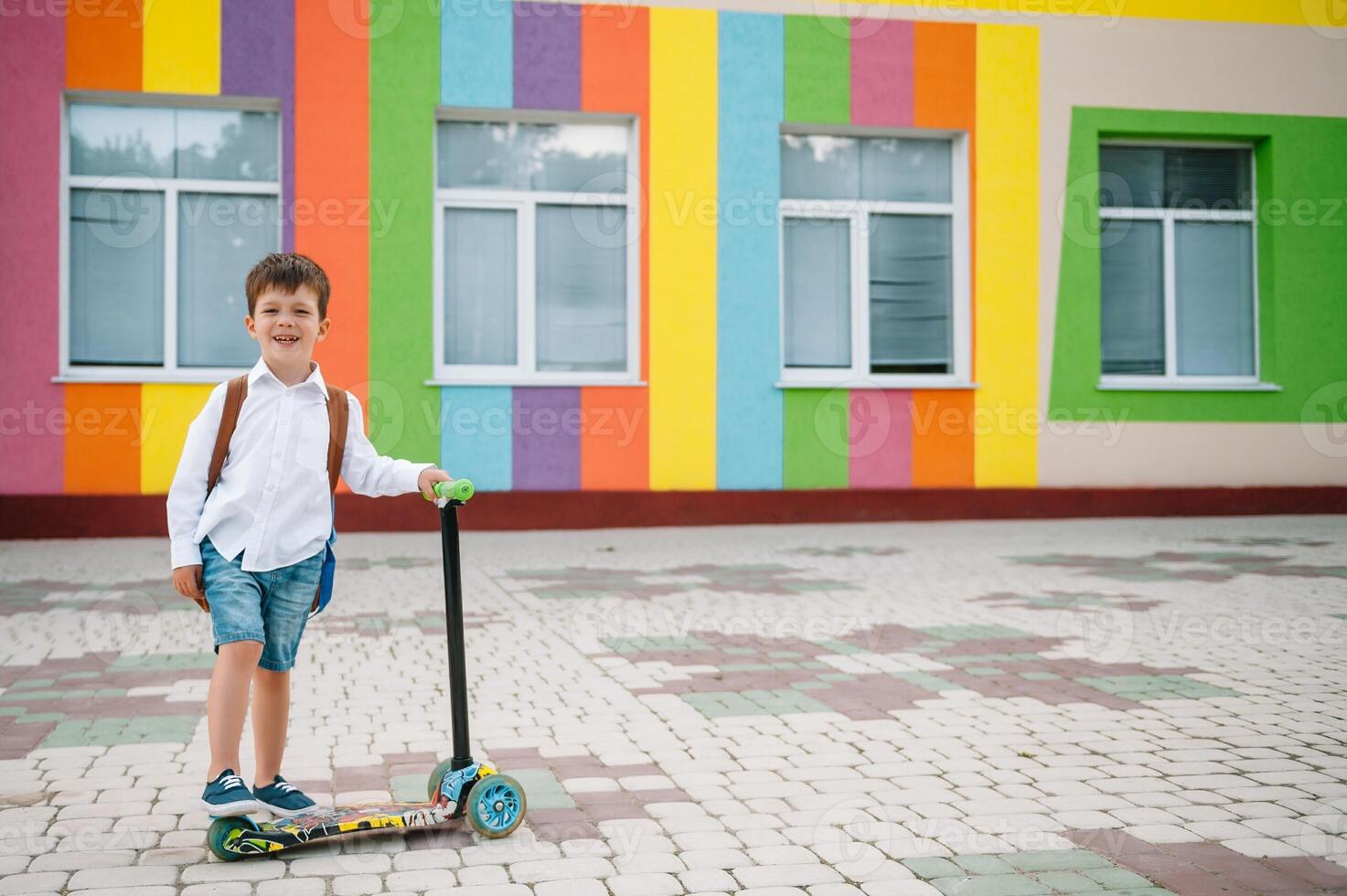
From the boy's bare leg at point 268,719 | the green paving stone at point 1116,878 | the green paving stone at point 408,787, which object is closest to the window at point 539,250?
the green paving stone at point 408,787

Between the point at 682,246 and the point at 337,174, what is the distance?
3318 millimetres

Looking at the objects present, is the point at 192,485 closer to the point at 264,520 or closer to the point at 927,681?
the point at 264,520

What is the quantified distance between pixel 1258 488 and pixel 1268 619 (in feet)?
24.8

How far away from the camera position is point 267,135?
12.2 m

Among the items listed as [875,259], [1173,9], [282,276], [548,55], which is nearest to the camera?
[282,276]

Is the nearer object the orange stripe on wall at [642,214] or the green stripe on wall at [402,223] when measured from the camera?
the green stripe on wall at [402,223]

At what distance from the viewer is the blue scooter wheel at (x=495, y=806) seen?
3465 millimetres

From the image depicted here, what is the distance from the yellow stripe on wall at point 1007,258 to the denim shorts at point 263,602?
1070 centimetres

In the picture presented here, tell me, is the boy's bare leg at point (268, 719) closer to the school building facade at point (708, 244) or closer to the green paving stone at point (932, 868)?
the green paving stone at point (932, 868)

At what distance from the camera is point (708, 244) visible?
1284 cm

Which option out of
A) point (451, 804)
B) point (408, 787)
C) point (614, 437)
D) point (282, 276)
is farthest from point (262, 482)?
point (614, 437)

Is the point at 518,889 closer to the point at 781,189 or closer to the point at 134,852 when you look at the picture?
the point at 134,852

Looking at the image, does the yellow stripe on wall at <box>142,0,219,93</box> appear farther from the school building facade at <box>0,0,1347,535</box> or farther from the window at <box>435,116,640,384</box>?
the window at <box>435,116,640,384</box>

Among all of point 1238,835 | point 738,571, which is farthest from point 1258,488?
point 1238,835
